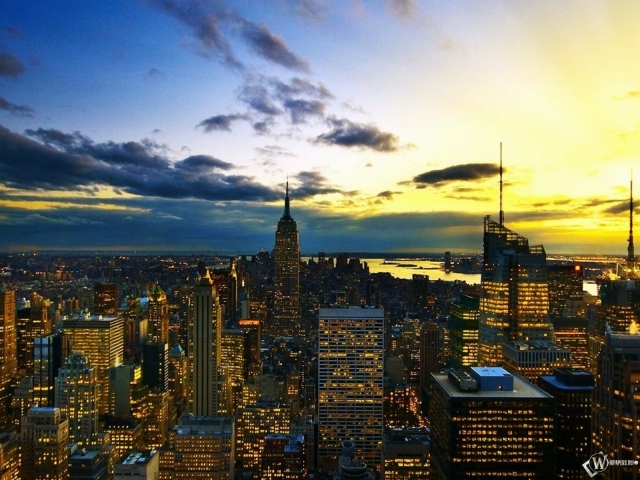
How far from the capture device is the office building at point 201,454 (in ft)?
90.2

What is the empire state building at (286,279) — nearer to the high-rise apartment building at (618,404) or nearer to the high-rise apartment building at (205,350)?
the high-rise apartment building at (205,350)

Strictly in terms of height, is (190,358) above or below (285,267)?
below

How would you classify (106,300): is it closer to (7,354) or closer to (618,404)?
(7,354)

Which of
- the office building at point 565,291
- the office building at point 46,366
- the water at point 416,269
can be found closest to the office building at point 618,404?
the office building at point 565,291

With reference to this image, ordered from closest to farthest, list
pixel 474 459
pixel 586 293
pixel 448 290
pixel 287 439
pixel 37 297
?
pixel 474 459
pixel 37 297
pixel 287 439
pixel 586 293
pixel 448 290

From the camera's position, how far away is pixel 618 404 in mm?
15312

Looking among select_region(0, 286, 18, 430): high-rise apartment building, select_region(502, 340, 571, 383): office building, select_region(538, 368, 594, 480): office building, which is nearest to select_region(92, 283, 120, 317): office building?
select_region(0, 286, 18, 430): high-rise apartment building

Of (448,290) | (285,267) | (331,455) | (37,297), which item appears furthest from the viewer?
(285,267)

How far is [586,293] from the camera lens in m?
44.2

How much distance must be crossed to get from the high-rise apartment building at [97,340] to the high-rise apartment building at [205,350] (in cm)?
560

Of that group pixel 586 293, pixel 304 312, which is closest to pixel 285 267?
pixel 304 312

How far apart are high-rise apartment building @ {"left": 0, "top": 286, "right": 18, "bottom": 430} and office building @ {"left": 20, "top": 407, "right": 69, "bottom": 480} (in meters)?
5.85

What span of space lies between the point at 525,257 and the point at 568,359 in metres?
8.65

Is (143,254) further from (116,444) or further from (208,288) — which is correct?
(208,288)
